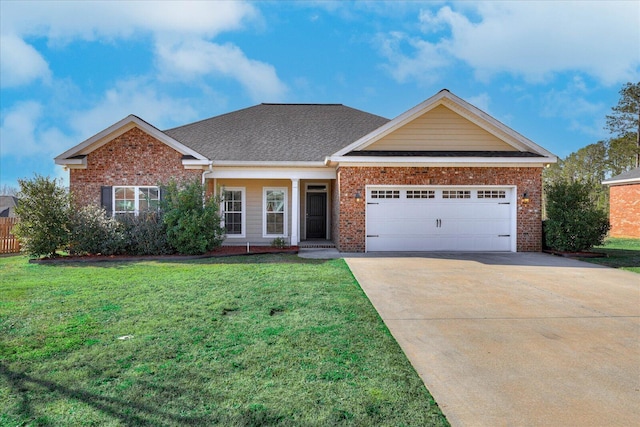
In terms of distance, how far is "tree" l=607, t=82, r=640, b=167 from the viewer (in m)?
32.7

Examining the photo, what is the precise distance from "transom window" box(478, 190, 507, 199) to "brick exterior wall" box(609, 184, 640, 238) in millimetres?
13550

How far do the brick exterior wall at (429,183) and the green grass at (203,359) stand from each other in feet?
18.4

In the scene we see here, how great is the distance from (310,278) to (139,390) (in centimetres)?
508

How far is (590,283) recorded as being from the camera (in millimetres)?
8172

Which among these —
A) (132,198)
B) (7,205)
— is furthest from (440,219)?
(7,205)

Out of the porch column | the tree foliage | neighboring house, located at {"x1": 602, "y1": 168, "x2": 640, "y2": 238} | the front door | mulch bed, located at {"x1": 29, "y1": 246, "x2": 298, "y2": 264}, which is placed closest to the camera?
mulch bed, located at {"x1": 29, "y1": 246, "x2": 298, "y2": 264}

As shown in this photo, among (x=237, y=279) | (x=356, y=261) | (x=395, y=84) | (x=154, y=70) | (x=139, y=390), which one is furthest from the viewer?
(x=395, y=84)

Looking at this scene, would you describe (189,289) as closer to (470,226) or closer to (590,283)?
(590,283)

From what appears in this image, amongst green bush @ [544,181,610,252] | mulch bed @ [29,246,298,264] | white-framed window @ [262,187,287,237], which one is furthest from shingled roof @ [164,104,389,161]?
green bush @ [544,181,610,252]

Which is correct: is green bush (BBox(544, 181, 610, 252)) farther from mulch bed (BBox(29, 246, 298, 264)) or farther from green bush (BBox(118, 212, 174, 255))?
green bush (BBox(118, 212, 174, 255))

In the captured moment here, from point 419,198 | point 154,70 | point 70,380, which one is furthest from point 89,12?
point 70,380

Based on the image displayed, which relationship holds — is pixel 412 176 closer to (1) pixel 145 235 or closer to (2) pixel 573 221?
(2) pixel 573 221

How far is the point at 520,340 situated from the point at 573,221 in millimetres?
9518

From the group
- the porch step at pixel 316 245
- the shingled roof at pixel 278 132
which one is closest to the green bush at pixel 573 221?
the porch step at pixel 316 245
